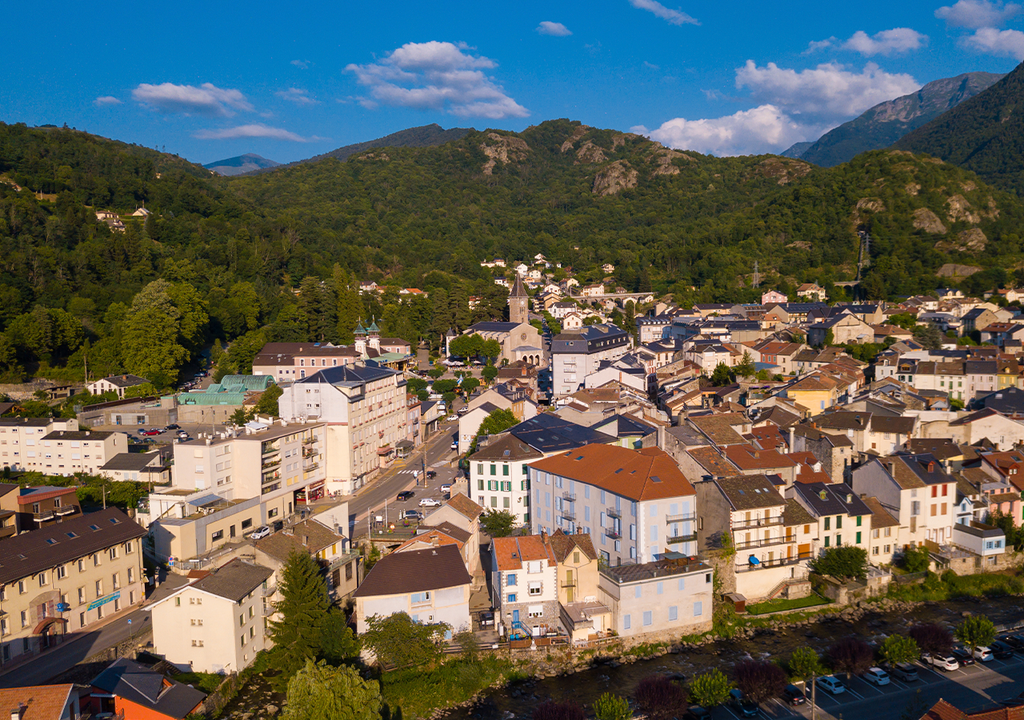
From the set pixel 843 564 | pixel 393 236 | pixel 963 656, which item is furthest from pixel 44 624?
pixel 393 236

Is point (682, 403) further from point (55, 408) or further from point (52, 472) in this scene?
point (55, 408)

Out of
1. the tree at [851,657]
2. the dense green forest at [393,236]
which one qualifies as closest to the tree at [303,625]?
the tree at [851,657]

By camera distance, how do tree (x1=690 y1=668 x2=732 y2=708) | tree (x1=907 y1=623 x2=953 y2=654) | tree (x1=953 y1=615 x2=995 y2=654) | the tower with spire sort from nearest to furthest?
tree (x1=690 y1=668 x2=732 y2=708) → tree (x1=953 y1=615 x2=995 y2=654) → tree (x1=907 y1=623 x2=953 y2=654) → the tower with spire

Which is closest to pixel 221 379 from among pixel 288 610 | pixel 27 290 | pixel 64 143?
pixel 27 290

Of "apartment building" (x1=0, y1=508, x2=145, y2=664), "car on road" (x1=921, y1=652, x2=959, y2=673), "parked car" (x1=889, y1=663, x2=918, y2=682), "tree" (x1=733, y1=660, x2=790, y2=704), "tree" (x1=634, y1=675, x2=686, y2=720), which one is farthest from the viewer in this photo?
"car on road" (x1=921, y1=652, x2=959, y2=673)

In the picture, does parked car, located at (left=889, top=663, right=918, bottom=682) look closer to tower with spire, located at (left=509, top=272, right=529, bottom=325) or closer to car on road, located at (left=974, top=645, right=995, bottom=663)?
car on road, located at (left=974, top=645, right=995, bottom=663)

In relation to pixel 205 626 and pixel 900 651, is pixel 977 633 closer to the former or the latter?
pixel 900 651

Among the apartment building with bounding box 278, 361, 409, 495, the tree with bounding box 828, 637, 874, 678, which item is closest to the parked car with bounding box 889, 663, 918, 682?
the tree with bounding box 828, 637, 874, 678
